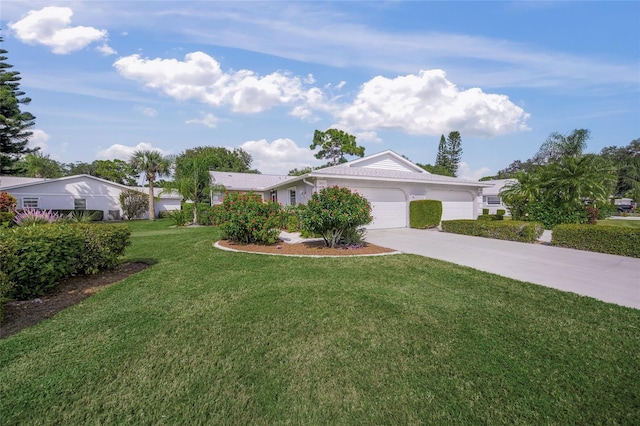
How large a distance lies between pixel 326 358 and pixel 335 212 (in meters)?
5.35

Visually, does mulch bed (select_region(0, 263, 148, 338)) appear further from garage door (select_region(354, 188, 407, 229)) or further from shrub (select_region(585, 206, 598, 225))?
shrub (select_region(585, 206, 598, 225))

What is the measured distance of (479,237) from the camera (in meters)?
11.4

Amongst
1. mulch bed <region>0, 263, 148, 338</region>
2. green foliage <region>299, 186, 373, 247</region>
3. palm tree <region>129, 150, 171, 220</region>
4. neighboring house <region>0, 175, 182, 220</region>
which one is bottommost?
mulch bed <region>0, 263, 148, 338</region>

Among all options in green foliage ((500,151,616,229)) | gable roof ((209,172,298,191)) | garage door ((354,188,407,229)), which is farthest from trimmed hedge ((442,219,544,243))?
gable roof ((209,172,298,191))

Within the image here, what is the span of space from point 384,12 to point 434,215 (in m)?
9.96

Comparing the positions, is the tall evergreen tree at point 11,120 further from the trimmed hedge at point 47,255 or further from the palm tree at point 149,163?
the trimmed hedge at point 47,255

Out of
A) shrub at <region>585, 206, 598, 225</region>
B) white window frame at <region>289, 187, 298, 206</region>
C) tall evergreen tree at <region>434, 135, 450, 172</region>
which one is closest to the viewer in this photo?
shrub at <region>585, 206, 598, 225</region>

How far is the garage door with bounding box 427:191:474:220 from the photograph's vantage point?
1642 centimetres

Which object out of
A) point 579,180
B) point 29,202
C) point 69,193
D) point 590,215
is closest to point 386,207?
point 579,180

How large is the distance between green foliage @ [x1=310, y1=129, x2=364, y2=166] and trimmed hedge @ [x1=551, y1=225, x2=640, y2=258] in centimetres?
3411

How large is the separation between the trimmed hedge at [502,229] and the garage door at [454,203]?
3919 mm

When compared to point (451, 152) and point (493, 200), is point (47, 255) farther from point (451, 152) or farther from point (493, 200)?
point (451, 152)

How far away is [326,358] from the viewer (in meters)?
2.81

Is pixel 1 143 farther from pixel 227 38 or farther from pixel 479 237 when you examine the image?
pixel 479 237
